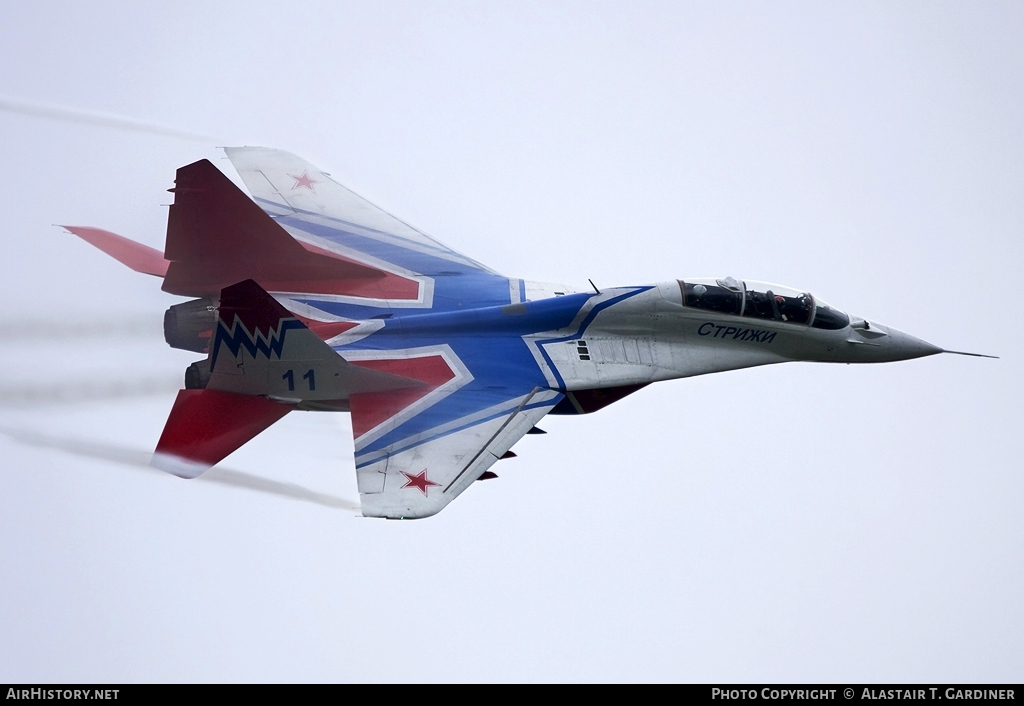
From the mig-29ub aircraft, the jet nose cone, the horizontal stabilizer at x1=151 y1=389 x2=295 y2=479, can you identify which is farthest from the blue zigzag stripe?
the jet nose cone

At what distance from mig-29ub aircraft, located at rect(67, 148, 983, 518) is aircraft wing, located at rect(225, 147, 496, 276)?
0.20 ft

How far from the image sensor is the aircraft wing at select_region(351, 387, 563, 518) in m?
16.4

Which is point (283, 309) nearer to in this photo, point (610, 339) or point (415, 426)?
point (415, 426)

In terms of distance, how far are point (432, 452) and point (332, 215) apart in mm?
6068

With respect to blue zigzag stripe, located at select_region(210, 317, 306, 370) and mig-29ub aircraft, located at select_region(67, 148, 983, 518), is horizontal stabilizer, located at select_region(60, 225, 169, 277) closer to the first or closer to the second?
mig-29ub aircraft, located at select_region(67, 148, 983, 518)

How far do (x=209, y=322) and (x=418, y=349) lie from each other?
304cm

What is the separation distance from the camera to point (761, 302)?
64.1 feet

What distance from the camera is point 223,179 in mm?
19406

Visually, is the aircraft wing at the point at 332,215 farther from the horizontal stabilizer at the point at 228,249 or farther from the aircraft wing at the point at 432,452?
the aircraft wing at the point at 432,452

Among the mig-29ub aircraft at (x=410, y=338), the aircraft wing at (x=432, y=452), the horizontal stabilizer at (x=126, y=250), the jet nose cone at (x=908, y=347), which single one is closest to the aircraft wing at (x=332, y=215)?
the mig-29ub aircraft at (x=410, y=338)

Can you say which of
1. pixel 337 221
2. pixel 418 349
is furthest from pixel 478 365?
pixel 337 221

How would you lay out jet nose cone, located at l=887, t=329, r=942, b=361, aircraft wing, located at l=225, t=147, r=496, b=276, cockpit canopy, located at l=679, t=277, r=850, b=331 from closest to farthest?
1. cockpit canopy, located at l=679, t=277, r=850, b=331
2. jet nose cone, located at l=887, t=329, r=942, b=361
3. aircraft wing, located at l=225, t=147, r=496, b=276

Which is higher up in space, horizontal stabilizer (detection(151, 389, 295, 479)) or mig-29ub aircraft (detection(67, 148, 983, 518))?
mig-29ub aircraft (detection(67, 148, 983, 518))

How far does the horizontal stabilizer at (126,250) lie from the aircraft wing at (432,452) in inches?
170
